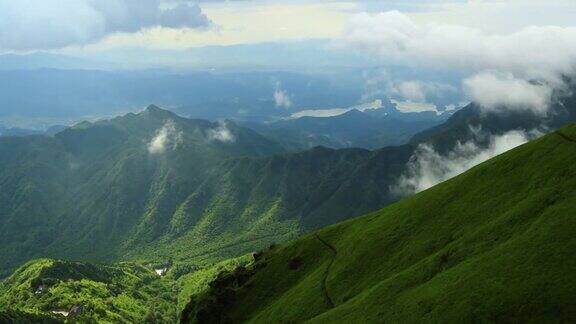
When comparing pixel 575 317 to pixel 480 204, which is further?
pixel 480 204

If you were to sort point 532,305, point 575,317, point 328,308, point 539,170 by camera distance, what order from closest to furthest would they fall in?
point 575,317 < point 532,305 < point 539,170 < point 328,308

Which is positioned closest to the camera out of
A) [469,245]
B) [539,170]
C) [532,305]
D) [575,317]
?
[575,317]

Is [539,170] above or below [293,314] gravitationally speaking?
above

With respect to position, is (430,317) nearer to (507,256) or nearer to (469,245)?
(507,256)

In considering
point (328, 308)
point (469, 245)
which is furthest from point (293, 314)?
point (469, 245)

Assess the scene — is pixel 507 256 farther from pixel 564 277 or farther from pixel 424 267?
pixel 424 267

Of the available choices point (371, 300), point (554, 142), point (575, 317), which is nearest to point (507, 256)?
point (575, 317)

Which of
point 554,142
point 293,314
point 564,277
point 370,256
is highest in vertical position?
point 554,142
